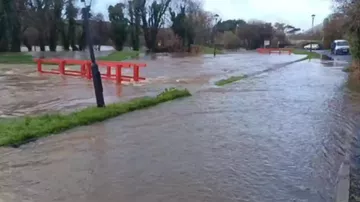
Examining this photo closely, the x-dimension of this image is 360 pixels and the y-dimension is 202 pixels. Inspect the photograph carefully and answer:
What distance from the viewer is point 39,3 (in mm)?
48312

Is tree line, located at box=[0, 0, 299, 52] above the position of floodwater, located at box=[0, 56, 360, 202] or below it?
above

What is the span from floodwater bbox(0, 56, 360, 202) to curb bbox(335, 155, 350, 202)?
89mm

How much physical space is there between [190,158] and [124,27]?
5644 centimetres

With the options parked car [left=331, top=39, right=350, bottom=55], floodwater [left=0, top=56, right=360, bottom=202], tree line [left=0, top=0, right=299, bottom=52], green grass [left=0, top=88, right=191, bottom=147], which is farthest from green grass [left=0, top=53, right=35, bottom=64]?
parked car [left=331, top=39, right=350, bottom=55]

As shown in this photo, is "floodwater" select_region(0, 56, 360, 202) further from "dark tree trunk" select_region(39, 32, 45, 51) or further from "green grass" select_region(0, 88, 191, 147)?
"dark tree trunk" select_region(39, 32, 45, 51)

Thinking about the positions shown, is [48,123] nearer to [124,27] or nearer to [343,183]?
[343,183]

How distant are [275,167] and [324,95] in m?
8.53

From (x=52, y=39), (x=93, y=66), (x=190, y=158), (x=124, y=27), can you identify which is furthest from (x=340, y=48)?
(x=190, y=158)

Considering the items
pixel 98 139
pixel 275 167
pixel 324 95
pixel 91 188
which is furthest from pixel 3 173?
pixel 324 95

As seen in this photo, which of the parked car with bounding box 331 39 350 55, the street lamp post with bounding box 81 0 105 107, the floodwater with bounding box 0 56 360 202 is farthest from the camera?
the parked car with bounding box 331 39 350 55

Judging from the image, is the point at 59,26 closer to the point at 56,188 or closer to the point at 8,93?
the point at 8,93

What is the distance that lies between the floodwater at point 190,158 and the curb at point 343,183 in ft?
0.29

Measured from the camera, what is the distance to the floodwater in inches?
195

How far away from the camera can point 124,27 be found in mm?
60969
